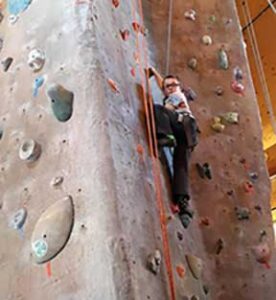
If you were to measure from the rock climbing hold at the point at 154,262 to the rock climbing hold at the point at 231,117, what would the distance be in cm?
115

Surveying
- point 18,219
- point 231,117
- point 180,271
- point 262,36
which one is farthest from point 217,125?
point 262,36

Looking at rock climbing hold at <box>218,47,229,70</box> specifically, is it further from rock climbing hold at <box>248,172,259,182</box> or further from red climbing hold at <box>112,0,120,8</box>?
red climbing hold at <box>112,0,120,8</box>

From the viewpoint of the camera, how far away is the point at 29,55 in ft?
7.15

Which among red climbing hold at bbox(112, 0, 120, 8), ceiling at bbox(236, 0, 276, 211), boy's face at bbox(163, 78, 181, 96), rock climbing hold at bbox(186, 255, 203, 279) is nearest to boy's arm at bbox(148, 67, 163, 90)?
boy's face at bbox(163, 78, 181, 96)

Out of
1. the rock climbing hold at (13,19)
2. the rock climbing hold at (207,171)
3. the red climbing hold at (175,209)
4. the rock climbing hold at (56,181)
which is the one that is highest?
the rock climbing hold at (13,19)

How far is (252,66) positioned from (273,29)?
38cm

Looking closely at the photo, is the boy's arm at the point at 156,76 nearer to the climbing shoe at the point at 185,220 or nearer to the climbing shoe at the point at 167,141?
the climbing shoe at the point at 167,141

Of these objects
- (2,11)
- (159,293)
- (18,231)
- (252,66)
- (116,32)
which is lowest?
(159,293)

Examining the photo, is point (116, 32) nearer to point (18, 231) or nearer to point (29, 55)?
point (29, 55)

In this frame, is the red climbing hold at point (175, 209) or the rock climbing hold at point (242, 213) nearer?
the red climbing hold at point (175, 209)

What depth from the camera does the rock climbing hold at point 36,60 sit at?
2.13m

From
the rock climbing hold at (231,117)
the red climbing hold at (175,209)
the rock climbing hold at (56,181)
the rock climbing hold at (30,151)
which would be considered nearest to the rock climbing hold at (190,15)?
the rock climbing hold at (231,117)

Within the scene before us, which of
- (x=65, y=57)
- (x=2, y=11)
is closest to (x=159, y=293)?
(x=65, y=57)

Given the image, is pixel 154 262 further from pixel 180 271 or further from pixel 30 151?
pixel 30 151
